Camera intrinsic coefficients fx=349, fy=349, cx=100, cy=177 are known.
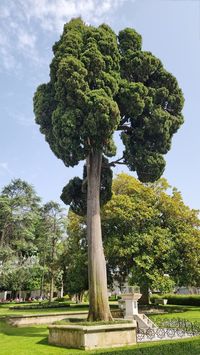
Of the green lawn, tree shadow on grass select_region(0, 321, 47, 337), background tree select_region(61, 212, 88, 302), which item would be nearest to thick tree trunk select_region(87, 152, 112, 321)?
the green lawn

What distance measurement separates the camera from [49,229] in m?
38.4

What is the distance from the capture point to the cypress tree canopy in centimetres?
1449

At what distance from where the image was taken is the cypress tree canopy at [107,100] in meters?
14.5

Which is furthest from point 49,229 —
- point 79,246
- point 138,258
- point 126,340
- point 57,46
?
point 126,340

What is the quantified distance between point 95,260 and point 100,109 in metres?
6.06

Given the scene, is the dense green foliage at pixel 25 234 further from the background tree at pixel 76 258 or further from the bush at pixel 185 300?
the bush at pixel 185 300

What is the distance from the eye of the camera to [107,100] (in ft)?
46.8

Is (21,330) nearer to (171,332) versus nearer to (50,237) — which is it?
(171,332)

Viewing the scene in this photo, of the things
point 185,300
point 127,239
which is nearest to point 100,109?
point 127,239

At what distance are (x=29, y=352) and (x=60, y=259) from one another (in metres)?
24.8

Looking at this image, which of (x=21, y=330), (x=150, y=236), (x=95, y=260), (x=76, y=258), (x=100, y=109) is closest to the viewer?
(x=95, y=260)

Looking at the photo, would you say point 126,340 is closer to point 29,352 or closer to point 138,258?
point 29,352

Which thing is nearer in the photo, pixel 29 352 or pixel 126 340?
pixel 29 352

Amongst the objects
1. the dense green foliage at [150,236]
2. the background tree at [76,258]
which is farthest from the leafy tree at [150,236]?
the background tree at [76,258]
